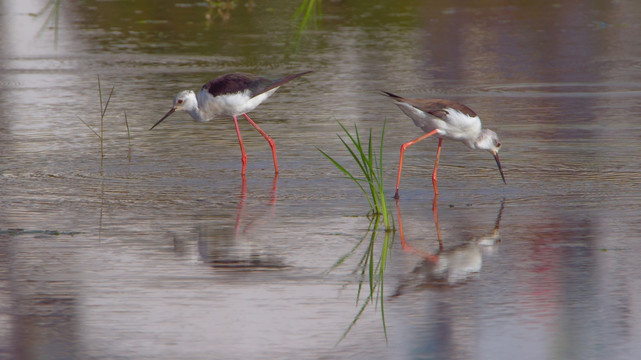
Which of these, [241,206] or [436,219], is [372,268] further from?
[241,206]

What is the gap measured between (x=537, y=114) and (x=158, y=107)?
457cm

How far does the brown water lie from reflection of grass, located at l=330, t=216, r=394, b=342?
0.05 metres

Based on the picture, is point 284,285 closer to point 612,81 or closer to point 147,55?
point 612,81

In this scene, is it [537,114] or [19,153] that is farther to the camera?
[537,114]

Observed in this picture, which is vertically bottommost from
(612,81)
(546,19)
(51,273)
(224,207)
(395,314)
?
(546,19)

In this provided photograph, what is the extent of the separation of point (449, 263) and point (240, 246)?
4.65ft

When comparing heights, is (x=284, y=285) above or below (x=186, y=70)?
above

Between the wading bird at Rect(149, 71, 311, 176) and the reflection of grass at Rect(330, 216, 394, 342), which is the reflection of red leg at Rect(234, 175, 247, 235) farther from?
the wading bird at Rect(149, 71, 311, 176)

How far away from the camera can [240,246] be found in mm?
8320

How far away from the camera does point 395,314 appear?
6.59 meters

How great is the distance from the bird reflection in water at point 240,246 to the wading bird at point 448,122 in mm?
1812

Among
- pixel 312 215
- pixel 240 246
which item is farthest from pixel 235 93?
pixel 240 246

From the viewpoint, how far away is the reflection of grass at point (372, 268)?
678 cm

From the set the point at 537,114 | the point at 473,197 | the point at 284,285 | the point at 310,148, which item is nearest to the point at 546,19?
the point at 537,114
